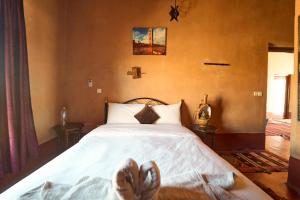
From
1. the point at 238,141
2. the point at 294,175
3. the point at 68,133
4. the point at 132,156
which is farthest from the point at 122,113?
the point at 294,175

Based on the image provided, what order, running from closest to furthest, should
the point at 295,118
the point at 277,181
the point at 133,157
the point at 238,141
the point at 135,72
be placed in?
the point at 133,157, the point at 295,118, the point at 277,181, the point at 135,72, the point at 238,141

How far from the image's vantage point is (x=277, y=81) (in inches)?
346

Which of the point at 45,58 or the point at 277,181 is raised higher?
the point at 45,58

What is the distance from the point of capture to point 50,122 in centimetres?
355

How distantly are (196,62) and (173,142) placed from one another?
2.06 meters

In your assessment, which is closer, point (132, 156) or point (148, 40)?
point (132, 156)

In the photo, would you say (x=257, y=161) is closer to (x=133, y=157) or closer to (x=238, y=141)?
(x=238, y=141)

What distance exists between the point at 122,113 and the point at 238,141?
7.54ft

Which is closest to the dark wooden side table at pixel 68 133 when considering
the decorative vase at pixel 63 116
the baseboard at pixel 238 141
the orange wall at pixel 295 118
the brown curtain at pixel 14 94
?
the decorative vase at pixel 63 116

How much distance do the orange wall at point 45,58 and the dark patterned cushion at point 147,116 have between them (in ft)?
4.62

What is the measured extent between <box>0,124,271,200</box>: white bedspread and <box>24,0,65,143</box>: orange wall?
3.60ft

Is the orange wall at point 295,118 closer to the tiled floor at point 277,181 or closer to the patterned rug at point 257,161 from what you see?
the tiled floor at point 277,181


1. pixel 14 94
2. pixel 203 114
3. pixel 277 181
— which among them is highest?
pixel 14 94

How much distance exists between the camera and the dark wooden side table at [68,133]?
3.36 metres
